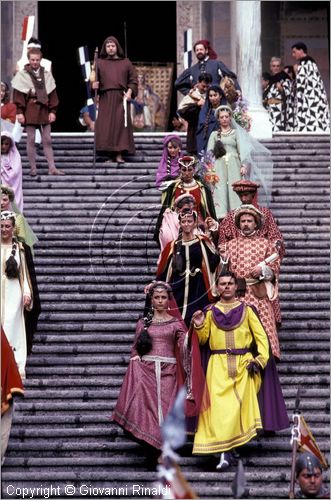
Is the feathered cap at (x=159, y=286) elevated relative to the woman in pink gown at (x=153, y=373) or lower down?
elevated

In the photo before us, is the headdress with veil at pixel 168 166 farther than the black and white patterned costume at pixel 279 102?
No

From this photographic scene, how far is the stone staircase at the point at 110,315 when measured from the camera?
48.1 ft

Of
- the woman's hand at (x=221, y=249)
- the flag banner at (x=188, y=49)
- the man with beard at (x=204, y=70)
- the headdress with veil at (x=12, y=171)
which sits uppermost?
the flag banner at (x=188, y=49)

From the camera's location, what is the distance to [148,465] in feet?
48.2

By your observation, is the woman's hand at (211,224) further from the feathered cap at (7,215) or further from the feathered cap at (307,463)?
the feathered cap at (307,463)

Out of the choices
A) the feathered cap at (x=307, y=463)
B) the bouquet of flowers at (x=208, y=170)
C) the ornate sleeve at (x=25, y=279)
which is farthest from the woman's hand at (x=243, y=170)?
the feathered cap at (x=307, y=463)

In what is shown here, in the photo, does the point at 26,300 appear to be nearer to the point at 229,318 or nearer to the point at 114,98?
the point at 229,318

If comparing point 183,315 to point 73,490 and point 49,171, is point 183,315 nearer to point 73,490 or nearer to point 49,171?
point 73,490

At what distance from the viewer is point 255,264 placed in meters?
15.9

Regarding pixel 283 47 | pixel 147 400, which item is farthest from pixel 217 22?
pixel 147 400

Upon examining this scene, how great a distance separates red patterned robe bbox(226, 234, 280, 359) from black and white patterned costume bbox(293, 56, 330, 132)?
24.9ft

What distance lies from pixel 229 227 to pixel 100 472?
2749mm

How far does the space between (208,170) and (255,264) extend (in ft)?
9.07

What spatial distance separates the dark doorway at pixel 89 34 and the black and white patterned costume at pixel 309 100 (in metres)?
7.07
